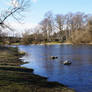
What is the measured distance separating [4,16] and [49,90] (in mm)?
9086

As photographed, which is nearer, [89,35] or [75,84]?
[75,84]

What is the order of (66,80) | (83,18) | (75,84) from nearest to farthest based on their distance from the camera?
(75,84) < (66,80) < (83,18)

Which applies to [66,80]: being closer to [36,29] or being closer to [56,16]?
[56,16]

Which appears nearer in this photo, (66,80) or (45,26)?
(66,80)

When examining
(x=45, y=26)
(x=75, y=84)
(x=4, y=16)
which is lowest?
(x=75, y=84)

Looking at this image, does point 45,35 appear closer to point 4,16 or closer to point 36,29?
point 36,29

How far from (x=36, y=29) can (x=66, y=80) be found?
11216cm

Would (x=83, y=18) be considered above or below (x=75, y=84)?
above

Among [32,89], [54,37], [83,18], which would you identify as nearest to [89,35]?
[83,18]

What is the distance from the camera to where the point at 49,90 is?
39.4ft

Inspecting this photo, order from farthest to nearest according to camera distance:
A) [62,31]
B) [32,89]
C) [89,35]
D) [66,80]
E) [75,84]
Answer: [62,31]
[89,35]
[66,80]
[75,84]
[32,89]

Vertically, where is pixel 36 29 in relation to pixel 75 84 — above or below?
above

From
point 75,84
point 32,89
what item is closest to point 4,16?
point 32,89

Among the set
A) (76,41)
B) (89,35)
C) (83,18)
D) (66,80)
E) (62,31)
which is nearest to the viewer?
(66,80)
